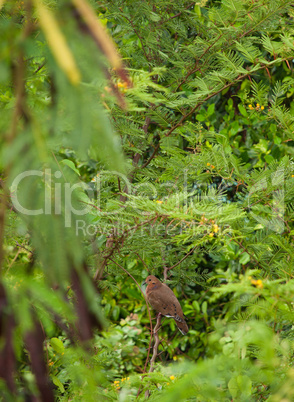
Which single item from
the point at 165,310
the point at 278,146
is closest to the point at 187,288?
the point at 165,310

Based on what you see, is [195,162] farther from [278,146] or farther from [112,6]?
[278,146]

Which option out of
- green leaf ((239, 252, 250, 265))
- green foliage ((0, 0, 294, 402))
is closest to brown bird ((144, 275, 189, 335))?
green foliage ((0, 0, 294, 402))

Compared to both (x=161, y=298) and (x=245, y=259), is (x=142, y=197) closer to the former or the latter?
(x=161, y=298)

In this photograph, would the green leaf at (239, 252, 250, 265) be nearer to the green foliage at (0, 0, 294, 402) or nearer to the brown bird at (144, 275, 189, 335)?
the green foliage at (0, 0, 294, 402)

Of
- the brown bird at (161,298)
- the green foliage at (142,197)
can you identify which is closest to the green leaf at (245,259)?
the green foliage at (142,197)

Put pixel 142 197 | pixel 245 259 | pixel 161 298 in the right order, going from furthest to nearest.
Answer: pixel 245 259
pixel 161 298
pixel 142 197

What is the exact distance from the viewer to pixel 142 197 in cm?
135

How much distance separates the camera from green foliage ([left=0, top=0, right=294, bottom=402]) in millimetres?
725

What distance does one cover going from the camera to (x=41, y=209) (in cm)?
77

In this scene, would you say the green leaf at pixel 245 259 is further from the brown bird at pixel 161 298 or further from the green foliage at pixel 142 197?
the brown bird at pixel 161 298

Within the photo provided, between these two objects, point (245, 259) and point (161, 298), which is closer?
point (161, 298)

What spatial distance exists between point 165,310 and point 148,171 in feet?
2.29

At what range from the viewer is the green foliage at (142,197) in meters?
0.73

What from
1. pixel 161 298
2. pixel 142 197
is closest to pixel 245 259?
pixel 161 298
